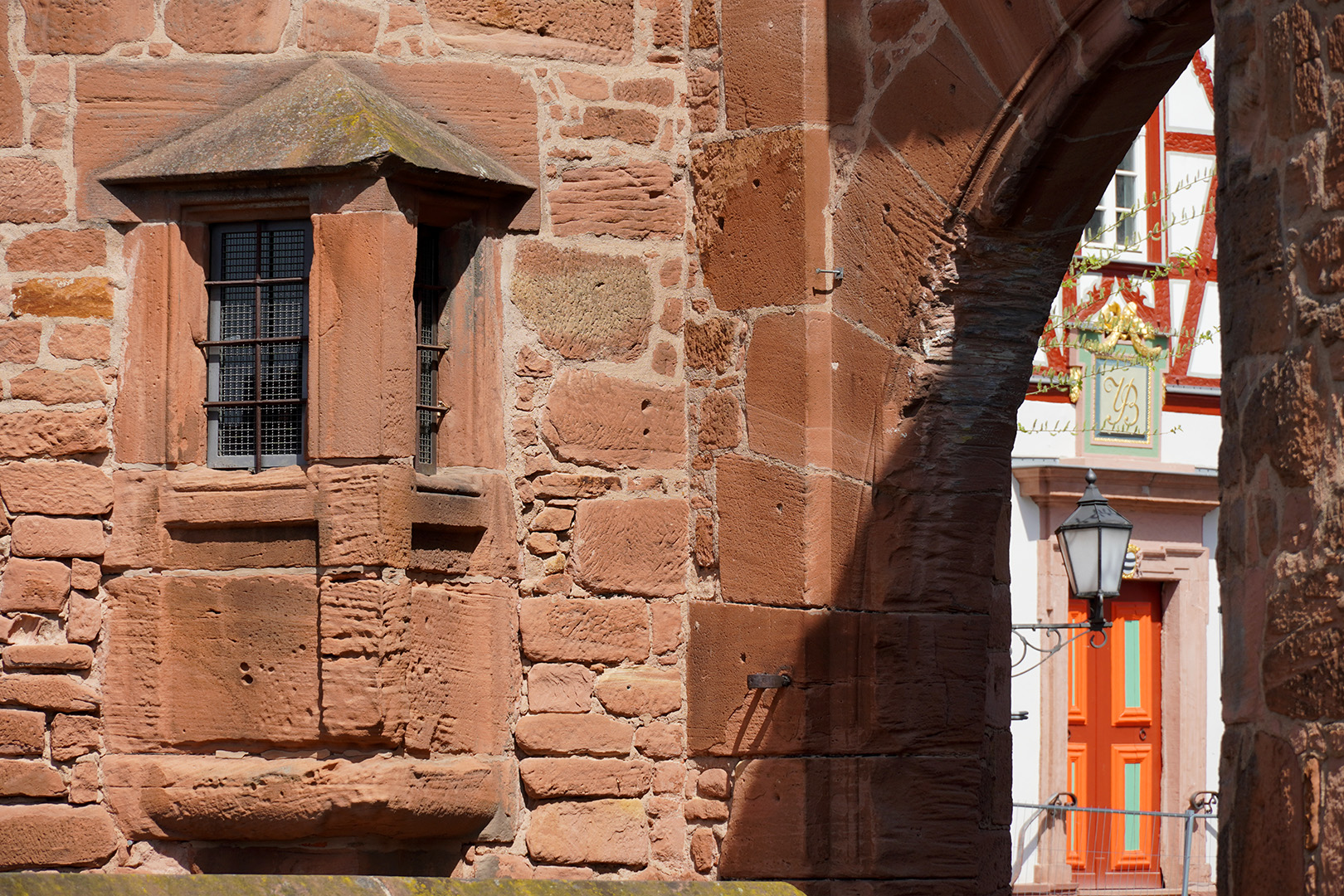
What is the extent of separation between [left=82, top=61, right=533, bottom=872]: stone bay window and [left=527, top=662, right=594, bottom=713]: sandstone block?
0.06m

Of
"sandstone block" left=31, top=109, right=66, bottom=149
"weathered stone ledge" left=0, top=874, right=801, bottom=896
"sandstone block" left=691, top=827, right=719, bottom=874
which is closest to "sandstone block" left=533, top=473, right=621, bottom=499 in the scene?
"sandstone block" left=691, top=827, right=719, bottom=874

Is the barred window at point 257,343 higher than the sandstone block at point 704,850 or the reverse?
higher

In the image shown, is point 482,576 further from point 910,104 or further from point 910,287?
point 910,104

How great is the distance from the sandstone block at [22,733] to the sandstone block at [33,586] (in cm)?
29

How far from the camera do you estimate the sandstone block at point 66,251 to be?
4.82 m

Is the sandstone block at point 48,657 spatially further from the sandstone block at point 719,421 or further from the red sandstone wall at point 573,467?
the sandstone block at point 719,421

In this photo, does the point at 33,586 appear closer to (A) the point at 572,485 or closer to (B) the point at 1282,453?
(A) the point at 572,485

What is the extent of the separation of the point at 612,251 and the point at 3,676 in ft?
6.75

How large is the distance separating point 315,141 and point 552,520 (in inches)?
48.3

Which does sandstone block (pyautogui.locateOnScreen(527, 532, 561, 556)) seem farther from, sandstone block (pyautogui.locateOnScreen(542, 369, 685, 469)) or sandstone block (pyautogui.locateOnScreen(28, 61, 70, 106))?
sandstone block (pyautogui.locateOnScreen(28, 61, 70, 106))

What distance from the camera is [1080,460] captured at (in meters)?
12.2

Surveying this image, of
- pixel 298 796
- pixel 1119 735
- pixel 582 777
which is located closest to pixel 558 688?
pixel 582 777

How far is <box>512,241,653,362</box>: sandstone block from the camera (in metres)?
4.92

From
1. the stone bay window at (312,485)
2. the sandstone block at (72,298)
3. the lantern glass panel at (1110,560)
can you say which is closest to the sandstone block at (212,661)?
the stone bay window at (312,485)
